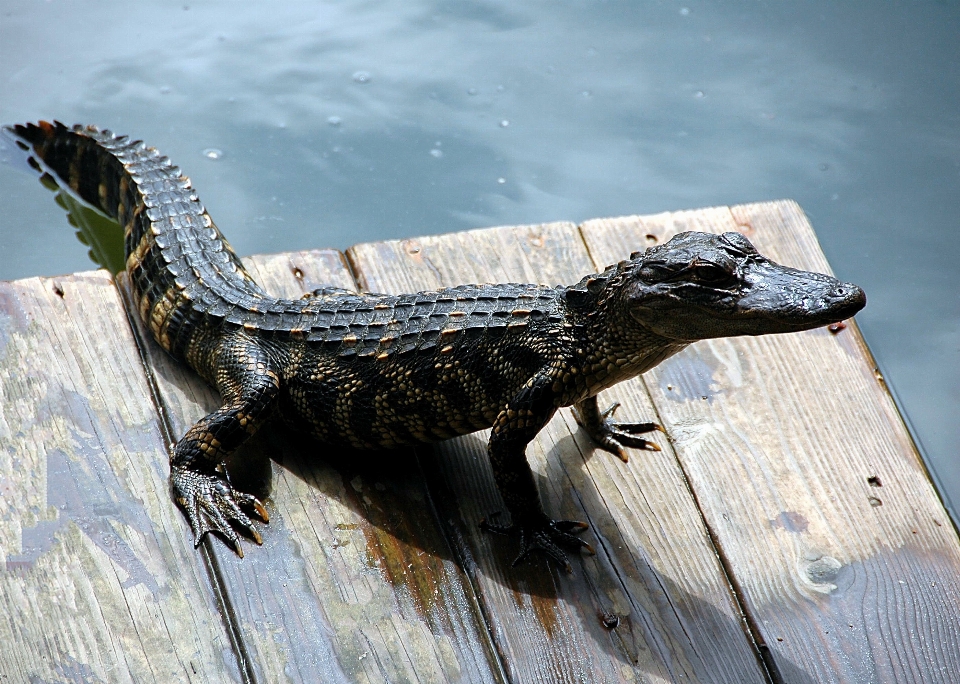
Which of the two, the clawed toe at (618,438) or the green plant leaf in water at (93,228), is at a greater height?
the green plant leaf in water at (93,228)

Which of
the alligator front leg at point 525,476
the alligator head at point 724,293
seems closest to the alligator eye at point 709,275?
the alligator head at point 724,293

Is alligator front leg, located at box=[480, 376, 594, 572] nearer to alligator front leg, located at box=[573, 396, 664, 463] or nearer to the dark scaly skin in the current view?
the dark scaly skin

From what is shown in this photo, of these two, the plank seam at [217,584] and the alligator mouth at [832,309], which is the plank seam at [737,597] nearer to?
the alligator mouth at [832,309]

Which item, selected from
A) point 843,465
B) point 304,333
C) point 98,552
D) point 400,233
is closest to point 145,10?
point 400,233

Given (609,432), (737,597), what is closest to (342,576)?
(609,432)

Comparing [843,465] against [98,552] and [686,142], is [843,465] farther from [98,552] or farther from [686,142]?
[686,142]

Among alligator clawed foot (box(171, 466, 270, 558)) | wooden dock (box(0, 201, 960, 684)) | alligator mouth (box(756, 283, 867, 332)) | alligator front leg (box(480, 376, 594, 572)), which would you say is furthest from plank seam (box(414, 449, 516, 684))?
alligator mouth (box(756, 283, 867, 332))

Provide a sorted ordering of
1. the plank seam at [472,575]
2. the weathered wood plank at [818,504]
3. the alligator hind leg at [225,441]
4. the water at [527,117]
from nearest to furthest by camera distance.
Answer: the plank seam at [472,575], the weathered wood plank at [818,504], the alligator hind leg at [225,441], the water at [527,117]
